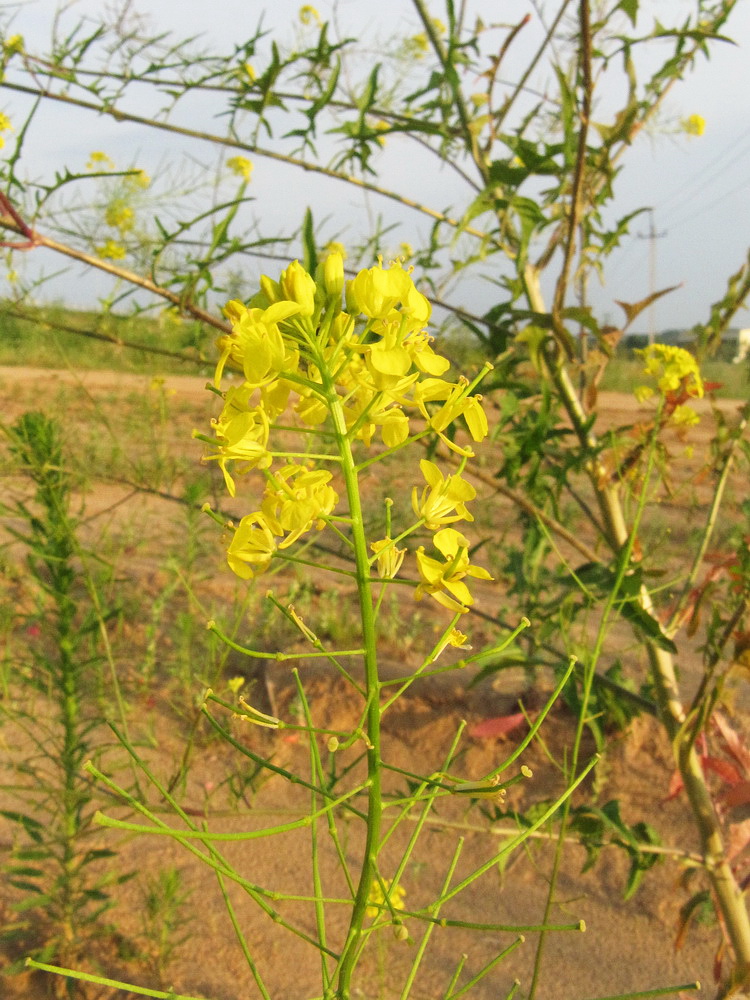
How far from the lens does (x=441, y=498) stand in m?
0.71

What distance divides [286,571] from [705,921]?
2.45 metres

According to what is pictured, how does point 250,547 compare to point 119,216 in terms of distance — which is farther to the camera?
point 119,216

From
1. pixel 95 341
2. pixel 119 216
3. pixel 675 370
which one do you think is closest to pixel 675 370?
pixel 675 370

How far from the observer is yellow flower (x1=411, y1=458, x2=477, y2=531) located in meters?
0.68

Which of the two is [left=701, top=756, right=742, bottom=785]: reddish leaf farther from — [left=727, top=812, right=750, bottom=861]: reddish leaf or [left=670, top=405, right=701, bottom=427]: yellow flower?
[left=670, top=405, right=701, bottom=427]: yellow flower

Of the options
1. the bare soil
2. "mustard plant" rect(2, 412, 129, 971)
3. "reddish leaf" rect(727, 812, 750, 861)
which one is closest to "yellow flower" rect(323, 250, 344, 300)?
the bare soil

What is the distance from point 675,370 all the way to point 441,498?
116cm

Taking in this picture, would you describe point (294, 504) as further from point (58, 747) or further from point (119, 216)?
point (119, 216)

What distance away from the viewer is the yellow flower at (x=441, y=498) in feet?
2.23

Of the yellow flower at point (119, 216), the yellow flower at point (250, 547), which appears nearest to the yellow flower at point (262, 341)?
the yellow flower at point (250, 547)

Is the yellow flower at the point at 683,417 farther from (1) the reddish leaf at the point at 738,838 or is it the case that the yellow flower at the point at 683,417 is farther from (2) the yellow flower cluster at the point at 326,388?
(2) the yellow flower cluster at the point at 326,388

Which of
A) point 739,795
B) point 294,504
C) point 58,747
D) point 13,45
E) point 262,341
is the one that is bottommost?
point 58,747

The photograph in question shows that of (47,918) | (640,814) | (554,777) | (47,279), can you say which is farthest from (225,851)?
(47,279)

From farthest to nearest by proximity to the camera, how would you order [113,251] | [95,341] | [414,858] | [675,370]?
[95,341]
[113,251]
[414,858]
[675,370]
